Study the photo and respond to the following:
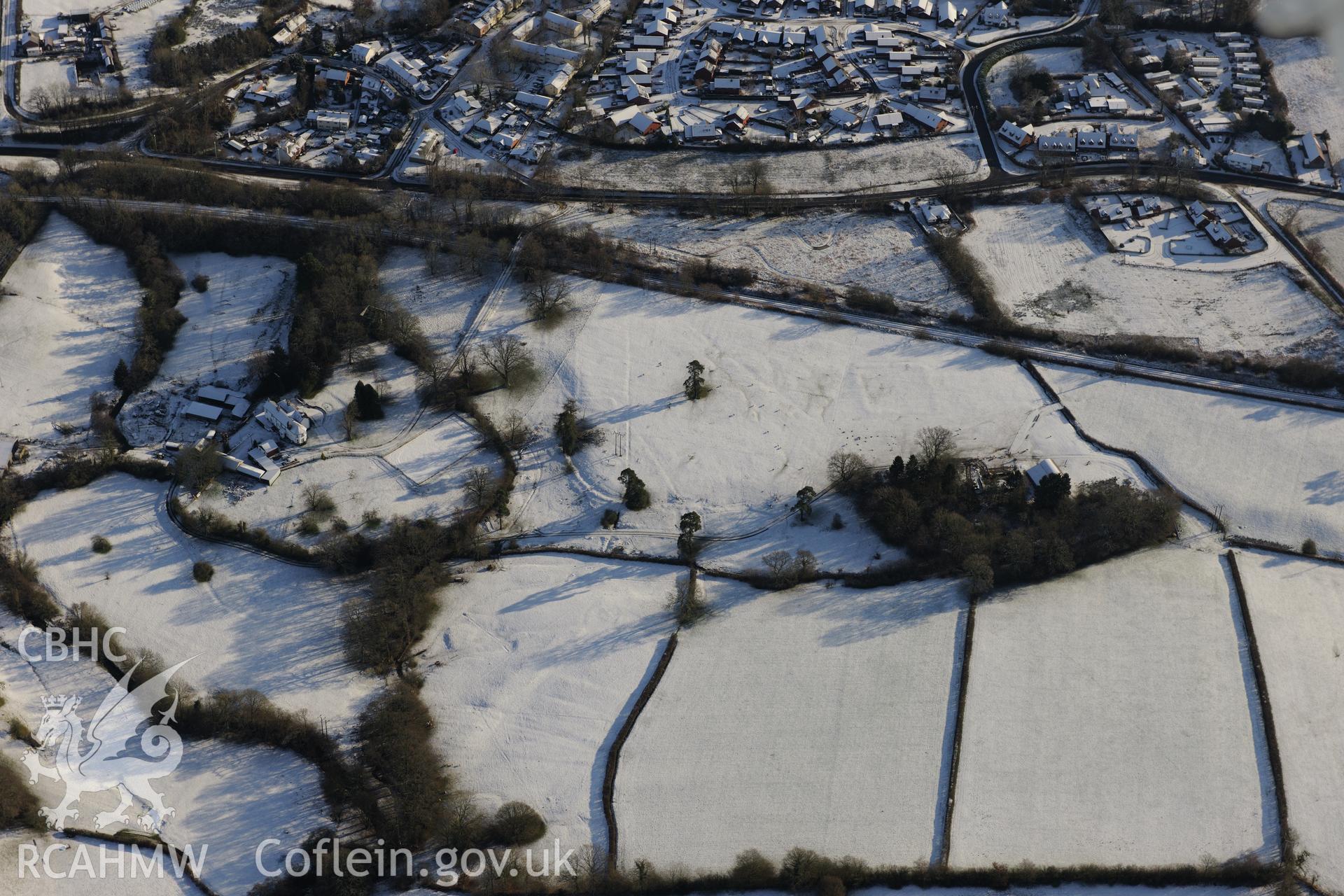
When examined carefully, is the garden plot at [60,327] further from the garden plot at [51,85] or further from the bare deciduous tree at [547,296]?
the bare deciduous tree at [547,296]

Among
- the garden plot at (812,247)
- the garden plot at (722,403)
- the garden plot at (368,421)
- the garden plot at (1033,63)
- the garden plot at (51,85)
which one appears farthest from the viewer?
the garden plot at (1033,63)

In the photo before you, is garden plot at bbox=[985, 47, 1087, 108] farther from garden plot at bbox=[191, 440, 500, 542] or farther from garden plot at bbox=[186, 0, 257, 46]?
garden plot at bbox=[186, 0, 257, 46]

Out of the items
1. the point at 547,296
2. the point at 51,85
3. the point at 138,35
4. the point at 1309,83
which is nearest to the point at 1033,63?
the point at 1309,83

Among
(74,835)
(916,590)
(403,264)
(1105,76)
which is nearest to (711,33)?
(1105,76)

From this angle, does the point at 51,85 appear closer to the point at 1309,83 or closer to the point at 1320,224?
the point at 1320,224

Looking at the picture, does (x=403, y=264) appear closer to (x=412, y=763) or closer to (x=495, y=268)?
(x=495, y=268)

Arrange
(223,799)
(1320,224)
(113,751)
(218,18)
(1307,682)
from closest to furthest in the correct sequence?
1. (223,799)
2. (113,751)
3. (1307,682)
4. (1320,224)
5. (218,18)

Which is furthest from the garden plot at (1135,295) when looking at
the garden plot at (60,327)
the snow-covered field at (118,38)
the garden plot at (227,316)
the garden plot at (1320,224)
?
the snow-covered field at (118,38)
